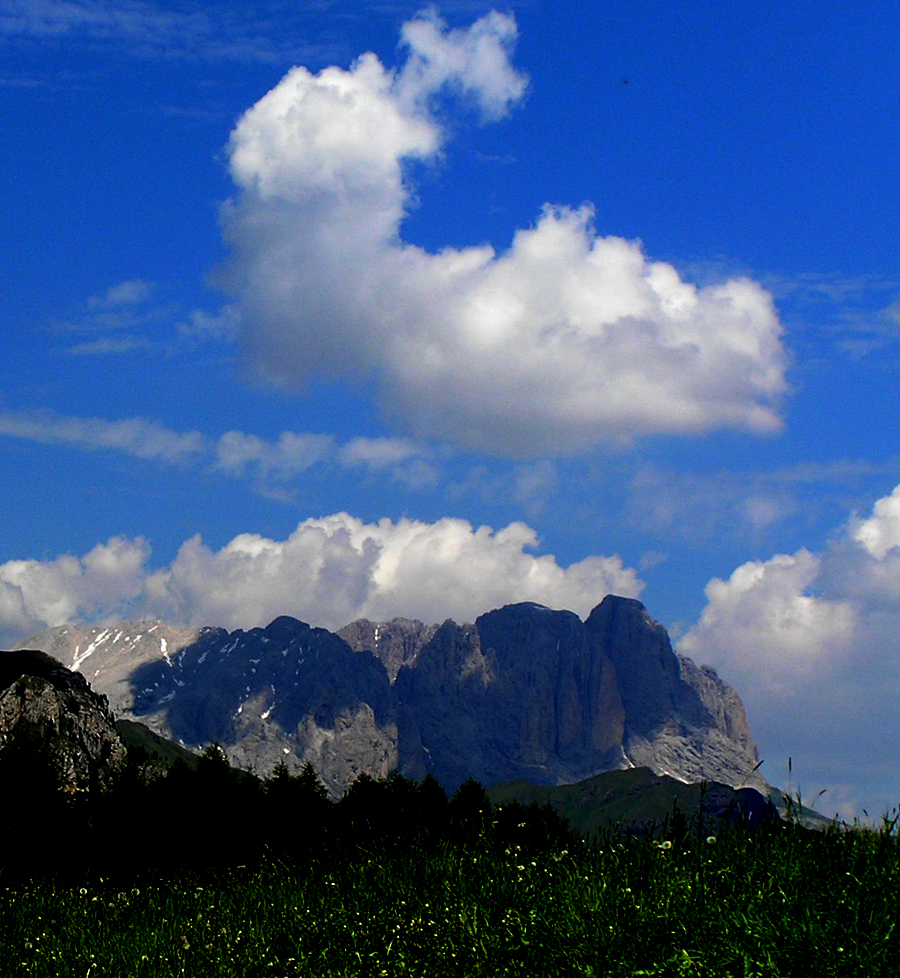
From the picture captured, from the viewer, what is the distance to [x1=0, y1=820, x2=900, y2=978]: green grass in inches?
289

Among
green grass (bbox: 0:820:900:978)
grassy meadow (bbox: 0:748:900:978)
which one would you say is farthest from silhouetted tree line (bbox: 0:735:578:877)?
green grass (bbox: 0:820:900:978)

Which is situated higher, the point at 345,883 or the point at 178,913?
the point at 345,883

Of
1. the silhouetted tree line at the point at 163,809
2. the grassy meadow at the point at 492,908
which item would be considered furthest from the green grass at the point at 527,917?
the silhouetted tree line at the point at 163,809

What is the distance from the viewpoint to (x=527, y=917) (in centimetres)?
872

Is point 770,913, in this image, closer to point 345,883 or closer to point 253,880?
point 345,883

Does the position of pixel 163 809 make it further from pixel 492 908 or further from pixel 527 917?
pixel 527 917

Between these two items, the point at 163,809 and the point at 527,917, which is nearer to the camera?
the point at 527,917

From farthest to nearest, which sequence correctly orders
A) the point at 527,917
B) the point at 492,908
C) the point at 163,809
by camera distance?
the point at 163,809, the point at 492,908, the point at 527,917

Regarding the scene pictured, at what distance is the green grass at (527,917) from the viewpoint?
289 inches

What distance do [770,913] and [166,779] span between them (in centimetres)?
7397

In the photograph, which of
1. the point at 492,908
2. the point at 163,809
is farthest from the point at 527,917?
the point at 163,809

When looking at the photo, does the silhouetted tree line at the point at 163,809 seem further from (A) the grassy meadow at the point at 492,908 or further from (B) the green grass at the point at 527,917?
(B) the green grass at the point at 527,917

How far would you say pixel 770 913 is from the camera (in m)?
7.84

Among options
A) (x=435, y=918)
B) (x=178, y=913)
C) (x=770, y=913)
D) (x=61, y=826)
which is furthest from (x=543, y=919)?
(x=61, y=826)
